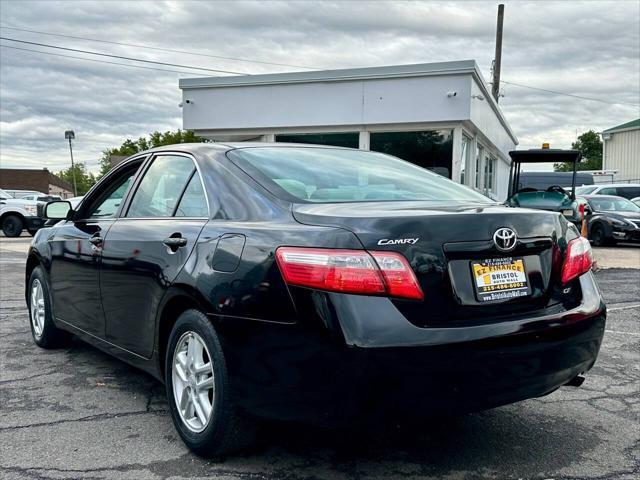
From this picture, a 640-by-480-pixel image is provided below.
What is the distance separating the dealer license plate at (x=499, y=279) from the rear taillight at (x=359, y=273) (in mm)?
288

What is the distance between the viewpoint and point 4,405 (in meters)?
4.07

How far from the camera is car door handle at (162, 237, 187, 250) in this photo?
3.37 metres

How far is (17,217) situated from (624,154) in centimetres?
4834

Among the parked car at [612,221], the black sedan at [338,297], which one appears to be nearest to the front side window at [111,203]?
the black sedan at [338,297]

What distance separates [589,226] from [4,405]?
56.1 ft

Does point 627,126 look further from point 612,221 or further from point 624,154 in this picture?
point 612,221

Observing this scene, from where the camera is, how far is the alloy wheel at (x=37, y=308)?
5.39 metres

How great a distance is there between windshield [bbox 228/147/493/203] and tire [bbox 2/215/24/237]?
808 inches

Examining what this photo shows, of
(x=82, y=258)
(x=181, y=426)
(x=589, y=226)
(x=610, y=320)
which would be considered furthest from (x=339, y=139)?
(x=181, y=426)

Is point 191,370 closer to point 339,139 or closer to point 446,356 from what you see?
point 446,356

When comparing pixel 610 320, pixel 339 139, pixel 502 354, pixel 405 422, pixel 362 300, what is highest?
pixel 339 139

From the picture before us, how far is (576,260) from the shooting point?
10.5 ft

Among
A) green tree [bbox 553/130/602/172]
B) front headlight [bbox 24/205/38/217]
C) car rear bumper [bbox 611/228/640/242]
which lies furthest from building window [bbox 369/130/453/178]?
green tree [bbox 553/130/602/172]

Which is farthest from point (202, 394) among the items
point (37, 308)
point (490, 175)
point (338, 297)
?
point (490, 175)
